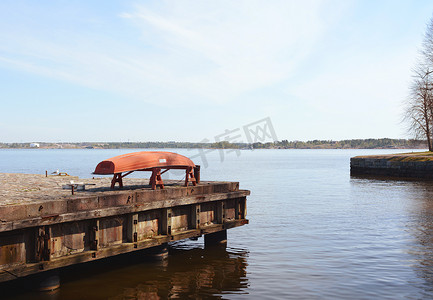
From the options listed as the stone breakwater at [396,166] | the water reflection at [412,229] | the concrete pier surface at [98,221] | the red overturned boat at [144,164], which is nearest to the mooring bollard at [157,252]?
the concrete pier surface at [98,221]

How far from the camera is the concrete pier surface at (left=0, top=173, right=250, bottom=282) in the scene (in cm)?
1056

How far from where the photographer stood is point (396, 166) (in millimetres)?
62438

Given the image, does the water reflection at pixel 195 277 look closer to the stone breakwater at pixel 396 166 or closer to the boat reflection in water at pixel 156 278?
the boat reflection in water at pixel 156 278

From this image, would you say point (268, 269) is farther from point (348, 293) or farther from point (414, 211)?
point (414, 211)

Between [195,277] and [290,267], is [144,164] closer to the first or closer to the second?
[195,277]

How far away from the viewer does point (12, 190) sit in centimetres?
1645

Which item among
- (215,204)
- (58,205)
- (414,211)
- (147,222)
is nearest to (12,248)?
(58,205)

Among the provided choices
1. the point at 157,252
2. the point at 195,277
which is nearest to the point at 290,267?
the point at 195,277

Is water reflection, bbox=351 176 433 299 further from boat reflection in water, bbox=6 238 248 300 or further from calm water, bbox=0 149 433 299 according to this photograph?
boat reflection in water, bbox=6 238 248 300

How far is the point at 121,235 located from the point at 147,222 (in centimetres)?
106

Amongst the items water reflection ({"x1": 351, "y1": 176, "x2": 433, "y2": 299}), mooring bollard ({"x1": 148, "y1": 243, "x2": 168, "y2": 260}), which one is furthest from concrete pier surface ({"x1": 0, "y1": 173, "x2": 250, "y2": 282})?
water reflection ({"x1": 351, "y1": 176, "x2": 433, "y2": 299})

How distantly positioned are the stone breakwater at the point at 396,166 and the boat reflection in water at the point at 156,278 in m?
48.6

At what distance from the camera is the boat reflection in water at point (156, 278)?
41.2 ft

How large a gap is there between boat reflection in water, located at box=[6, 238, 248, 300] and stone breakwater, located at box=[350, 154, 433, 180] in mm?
48628
